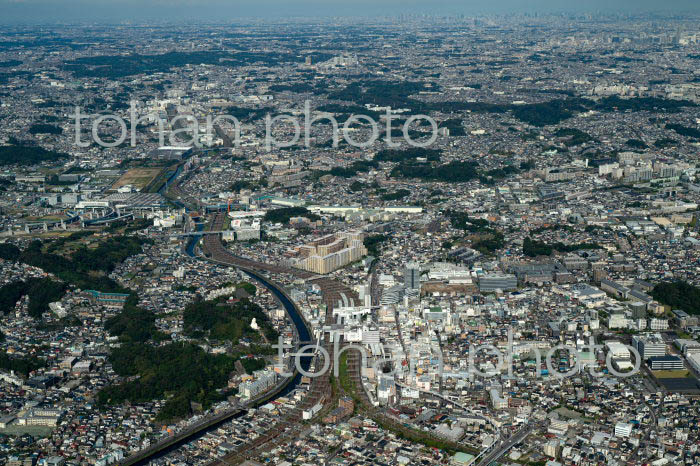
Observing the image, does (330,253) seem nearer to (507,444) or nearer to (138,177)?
(507,444)

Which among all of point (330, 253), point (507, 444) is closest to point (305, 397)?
point (507, 444)

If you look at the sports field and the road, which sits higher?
the road

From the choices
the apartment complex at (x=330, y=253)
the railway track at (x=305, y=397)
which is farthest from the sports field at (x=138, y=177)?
the apartment complex at (x=330, y=253)

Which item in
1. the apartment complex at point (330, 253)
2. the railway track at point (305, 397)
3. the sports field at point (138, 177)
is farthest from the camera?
the sports field at point (138, 177)

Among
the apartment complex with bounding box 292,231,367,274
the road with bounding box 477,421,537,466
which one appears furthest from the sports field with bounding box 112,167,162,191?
the road with bounding box 477,421,537,466

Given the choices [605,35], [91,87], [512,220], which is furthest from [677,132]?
[605,35]

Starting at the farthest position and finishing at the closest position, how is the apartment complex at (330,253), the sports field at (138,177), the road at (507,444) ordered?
the sports field at (138,177)
the apartment complex at (330,253)
the road at (507,444)

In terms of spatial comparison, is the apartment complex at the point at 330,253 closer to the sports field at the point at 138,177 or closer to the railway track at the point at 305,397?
the railway track at the point at 305,397

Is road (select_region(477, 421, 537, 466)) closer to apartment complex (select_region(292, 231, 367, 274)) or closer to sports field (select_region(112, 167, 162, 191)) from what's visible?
apartment complex (select_region(292, 231, 367, 274))

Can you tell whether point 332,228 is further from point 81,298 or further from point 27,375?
point 27,375
